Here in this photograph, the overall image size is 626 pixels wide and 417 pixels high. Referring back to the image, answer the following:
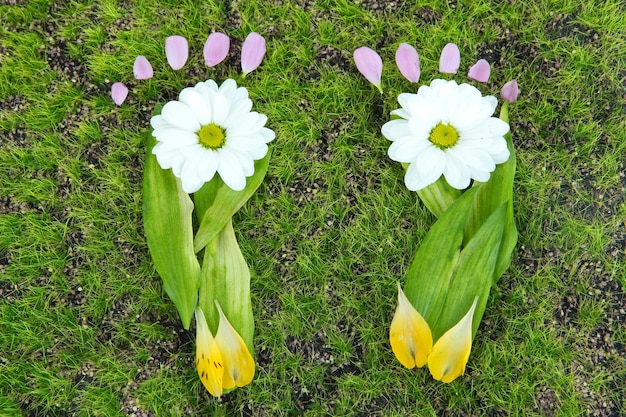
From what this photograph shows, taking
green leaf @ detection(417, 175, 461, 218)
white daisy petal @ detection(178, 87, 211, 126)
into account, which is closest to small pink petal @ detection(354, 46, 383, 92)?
green leaf @ detection(417, 175, 461, 218)

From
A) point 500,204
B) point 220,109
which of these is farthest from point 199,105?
point 500,204

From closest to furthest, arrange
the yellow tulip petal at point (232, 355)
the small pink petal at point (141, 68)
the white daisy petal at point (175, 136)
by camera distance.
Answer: the white daisy petal at point (175, 136)
the yellow tulip petal at point (232, 355)
the small pink petal at point (141, 68)

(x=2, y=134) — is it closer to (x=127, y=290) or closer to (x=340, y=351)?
(x=127, y=290)

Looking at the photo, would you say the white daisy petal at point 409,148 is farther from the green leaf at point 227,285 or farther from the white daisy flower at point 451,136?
the green leaf at point 227,285

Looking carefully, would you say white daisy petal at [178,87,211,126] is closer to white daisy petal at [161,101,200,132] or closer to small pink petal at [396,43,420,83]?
white daisy petal at [161,101,200,132]

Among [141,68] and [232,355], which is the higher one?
[141,68]

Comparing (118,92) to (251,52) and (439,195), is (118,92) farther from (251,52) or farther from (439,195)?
(439,195)

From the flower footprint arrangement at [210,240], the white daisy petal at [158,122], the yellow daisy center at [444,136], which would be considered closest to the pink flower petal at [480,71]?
the yellow daisy center at [444,136]
